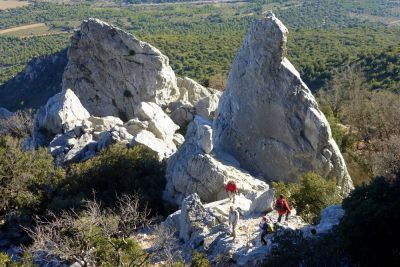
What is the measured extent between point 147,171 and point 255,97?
8.16 metres

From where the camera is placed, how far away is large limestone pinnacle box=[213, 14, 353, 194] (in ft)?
89.6

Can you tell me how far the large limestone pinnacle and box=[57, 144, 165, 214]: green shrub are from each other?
4572 millimetres

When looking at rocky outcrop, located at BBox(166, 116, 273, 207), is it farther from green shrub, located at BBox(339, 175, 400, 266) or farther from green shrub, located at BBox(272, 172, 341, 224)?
green shrub, located at BBox(339, 175, 400, 266)

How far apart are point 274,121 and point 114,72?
76.0 feet

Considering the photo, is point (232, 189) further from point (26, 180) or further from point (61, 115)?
point (61, 115)

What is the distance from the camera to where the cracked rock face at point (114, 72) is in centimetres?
4619

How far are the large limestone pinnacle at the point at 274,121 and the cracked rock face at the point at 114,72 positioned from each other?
17.5m

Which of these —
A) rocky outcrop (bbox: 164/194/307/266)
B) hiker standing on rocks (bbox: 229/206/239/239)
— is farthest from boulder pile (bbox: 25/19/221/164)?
hiker standing on rocks (bbox: 229/206/239/239)

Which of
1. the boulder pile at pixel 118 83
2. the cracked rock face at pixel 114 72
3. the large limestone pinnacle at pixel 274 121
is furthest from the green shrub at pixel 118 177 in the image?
the cracked rock face at pixel 114 72

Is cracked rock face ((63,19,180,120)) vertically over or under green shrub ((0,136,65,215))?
over

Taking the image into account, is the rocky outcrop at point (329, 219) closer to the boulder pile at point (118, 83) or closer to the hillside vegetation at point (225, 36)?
the boulder pile at point (118, 83)

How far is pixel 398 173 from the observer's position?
53.5 ft

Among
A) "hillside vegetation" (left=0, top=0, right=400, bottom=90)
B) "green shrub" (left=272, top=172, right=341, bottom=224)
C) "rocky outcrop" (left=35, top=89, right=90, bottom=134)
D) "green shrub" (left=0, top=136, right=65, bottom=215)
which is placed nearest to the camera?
"green shrub" (left=272, top=172, right=341, bottom=224)

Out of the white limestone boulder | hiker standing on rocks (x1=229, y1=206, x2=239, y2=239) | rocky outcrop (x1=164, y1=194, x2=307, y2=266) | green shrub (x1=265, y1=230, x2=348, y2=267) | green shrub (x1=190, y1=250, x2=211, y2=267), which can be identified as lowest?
the white limestone boulder
